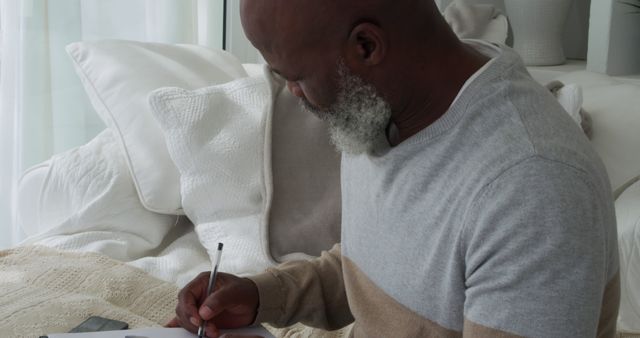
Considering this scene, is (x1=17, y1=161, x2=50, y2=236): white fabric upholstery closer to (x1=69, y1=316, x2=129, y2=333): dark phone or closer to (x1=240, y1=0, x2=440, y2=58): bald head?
(x1=69, y1=316, x2=129, y2=333): dark phone

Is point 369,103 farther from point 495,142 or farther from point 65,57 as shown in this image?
point 65,57

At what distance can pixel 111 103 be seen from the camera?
1969 millimetres

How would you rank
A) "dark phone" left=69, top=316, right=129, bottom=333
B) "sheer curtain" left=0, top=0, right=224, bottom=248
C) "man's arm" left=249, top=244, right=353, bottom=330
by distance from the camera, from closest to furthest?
1. "man's arm" left=249, top=244, right=353, bottom=330
2. "dark phone" left=69, top=316, right=129, bottom=333
3. "sheer curtain" left=0, top=0, right=224, bottom=248

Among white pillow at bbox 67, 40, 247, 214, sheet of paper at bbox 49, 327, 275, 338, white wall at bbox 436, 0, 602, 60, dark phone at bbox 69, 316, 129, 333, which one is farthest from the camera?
white wall at bbox 436, 0, 602, 60

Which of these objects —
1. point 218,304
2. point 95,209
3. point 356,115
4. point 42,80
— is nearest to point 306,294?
point 218,304

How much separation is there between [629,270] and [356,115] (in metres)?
0.91

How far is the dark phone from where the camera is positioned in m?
1.25

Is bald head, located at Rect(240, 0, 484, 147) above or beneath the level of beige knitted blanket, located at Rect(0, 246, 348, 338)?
above

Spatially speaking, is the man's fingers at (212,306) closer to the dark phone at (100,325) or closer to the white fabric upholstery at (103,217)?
the dark phone at (100,325)

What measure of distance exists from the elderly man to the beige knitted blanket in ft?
1.15

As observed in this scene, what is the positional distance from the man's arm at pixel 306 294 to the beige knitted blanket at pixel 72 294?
0.23 m

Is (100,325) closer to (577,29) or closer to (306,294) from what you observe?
(306,294)

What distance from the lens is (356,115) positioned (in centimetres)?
92

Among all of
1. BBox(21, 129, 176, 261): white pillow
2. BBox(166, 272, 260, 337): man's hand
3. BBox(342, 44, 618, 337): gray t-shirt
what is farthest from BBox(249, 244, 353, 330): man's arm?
BBox(21, 129, 176, 261): white pillow
